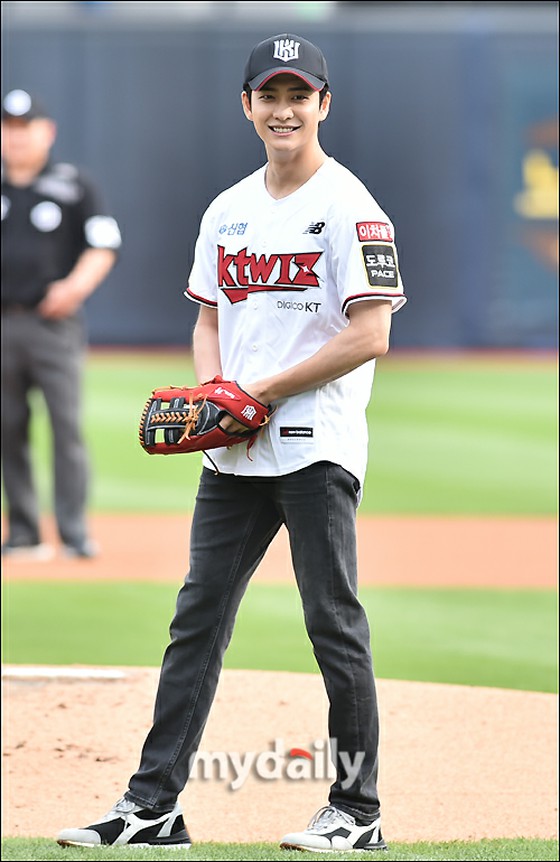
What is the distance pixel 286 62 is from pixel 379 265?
1.75 ft

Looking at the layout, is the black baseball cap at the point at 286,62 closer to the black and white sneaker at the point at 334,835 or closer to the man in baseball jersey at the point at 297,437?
the man in baseball jersey at the point at 297,437

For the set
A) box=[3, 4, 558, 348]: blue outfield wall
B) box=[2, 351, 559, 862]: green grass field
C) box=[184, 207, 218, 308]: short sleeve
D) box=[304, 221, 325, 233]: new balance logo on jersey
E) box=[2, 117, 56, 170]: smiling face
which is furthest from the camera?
box=[3, 4, 558, 348]: blue outfield wall

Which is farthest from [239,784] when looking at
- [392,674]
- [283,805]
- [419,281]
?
[419,281]

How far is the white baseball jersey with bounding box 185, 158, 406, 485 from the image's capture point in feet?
11.2

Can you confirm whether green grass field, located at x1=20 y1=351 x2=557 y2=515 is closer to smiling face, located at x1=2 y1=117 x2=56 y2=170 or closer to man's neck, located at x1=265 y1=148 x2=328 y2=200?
smiling face, located at x1=2 y1=117 x2=56 y2=170

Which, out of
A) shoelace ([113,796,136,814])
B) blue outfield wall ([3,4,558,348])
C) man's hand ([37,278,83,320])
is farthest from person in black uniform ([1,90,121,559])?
blue outfield wall ([3,4,558,348])

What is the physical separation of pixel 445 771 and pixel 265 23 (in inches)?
711

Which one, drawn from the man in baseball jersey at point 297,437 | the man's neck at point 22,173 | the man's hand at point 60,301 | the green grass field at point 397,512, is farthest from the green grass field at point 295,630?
the man in baseball jersey at point 297,437

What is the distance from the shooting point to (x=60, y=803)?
4.33 metres

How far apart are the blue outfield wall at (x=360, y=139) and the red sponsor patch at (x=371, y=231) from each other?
1750 centimetres

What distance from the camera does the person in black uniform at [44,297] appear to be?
816 centimetres

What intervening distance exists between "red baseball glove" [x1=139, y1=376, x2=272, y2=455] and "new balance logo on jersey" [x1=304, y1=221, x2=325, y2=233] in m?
0.40

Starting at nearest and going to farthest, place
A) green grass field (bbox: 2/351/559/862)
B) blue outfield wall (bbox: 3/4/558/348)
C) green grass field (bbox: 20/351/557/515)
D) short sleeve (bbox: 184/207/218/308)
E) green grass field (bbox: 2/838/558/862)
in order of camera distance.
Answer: green grass field (bbox: 2/838/558/862) → short sleeve (bbox: 184/207/218/308) → green grass field (bbox: 2/351/559/862) → green grass field (bbox: 20/351/557/515) → blue outfield wall (bbox: 3/4/558/348)

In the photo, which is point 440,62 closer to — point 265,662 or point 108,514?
point 108,514
